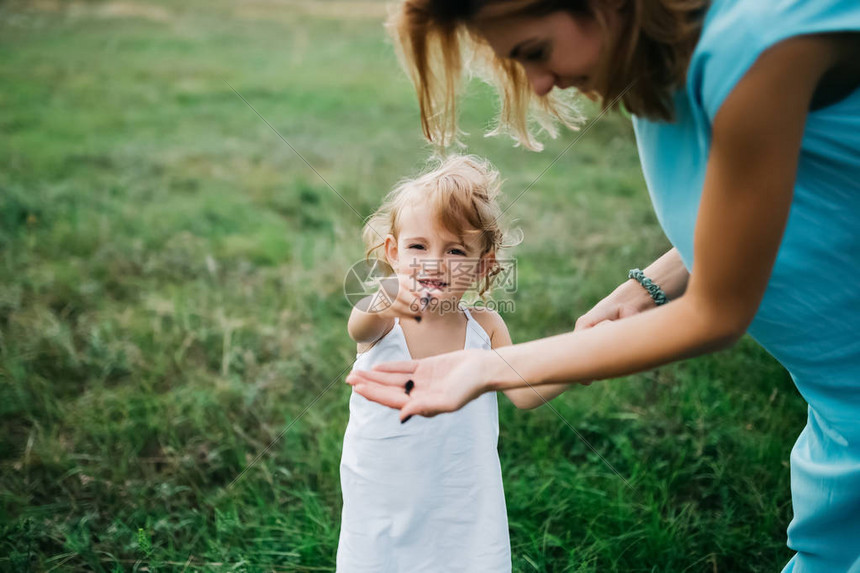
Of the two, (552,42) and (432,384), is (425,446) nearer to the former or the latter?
(432,384)

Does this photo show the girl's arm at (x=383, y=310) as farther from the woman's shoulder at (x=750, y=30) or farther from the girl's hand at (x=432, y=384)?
the woman's shoulder at (x=750, y=30)

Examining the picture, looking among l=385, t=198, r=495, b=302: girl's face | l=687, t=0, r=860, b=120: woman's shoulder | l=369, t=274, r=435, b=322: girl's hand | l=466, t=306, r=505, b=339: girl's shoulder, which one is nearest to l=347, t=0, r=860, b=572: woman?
l=687, t=0, r=860, b=120: woman's shoulder

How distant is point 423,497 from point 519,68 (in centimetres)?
100

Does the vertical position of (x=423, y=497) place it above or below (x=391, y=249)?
below

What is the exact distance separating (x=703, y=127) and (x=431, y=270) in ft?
2.82

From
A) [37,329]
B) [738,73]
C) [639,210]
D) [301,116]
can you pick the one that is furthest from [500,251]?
[301,116]

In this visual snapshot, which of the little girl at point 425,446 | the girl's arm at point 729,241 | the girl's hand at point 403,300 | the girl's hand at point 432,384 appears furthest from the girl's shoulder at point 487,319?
the girl's arm at point 729,241

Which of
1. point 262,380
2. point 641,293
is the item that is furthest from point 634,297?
point 262,380

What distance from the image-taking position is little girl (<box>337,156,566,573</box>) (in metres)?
1.75

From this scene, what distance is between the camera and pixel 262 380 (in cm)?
323

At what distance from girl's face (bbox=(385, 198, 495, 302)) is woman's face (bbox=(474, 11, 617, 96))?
0.65m

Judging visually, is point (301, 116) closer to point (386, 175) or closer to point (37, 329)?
point (386, 175)

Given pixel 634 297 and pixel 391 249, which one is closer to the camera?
pixel 634 297

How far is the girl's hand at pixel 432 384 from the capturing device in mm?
1291
